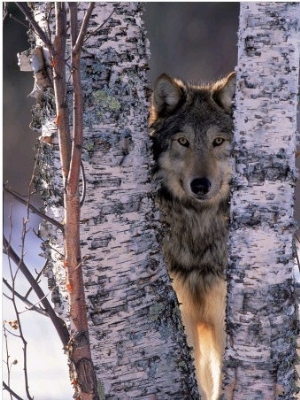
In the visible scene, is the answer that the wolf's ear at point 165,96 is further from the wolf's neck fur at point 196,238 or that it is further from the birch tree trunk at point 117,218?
the birch tree trunk at point 117,218

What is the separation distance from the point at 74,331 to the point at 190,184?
4.82 ft

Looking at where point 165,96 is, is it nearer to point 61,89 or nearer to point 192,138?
point 192,138

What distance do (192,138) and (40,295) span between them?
4.60 feet

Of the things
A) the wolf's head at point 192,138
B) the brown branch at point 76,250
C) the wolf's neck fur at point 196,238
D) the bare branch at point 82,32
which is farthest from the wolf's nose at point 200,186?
the bare branch at point 82,32

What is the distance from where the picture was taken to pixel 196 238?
12.0 ft

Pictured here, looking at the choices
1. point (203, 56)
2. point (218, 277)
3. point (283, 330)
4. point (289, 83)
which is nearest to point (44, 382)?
point (218, 277)

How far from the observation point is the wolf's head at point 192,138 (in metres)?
3.50

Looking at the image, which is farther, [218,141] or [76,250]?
[218,141]

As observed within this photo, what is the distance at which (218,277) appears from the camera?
141 inches

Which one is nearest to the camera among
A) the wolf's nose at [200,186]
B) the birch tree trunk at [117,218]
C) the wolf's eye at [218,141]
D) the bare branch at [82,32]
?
the bare branch at [82,32]

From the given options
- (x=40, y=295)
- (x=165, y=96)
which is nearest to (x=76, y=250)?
(x=40, y=295)

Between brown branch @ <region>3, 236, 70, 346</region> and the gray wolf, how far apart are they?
109 centimetres

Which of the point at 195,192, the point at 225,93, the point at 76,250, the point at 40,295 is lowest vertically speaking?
the point at 40,295

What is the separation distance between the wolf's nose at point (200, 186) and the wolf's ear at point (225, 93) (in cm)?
39
